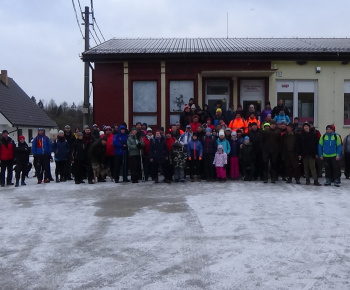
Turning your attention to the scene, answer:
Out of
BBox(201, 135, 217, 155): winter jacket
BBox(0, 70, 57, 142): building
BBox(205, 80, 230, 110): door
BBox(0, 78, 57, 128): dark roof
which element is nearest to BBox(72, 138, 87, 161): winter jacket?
BBox(201, 135, 217, 155): winter jacket

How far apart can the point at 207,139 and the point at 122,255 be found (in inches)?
292

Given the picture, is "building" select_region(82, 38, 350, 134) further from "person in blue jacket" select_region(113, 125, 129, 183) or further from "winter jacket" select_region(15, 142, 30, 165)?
"winter jacket" select_region(15, 142, 30, 165)

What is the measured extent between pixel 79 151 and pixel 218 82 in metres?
6.80

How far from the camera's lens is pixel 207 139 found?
13.2 m

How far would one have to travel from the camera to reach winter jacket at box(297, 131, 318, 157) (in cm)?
1260

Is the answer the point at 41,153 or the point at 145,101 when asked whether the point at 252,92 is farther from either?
the point at 41,153

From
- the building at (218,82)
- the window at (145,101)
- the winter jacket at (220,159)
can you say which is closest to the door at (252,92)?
the building at (218,82)

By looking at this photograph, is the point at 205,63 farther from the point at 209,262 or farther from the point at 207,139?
the point at 209,262

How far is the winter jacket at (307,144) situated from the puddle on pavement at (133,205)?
438cm

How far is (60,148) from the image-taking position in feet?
45.0

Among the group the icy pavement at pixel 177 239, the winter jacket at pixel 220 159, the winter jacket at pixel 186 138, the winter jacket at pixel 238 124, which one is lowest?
the icy pavement at pixel 177 239

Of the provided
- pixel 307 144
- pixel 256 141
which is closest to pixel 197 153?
pixel 256 141

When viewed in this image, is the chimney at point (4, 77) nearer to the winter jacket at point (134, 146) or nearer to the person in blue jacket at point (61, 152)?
the person in blue jacket at point (61, 152)

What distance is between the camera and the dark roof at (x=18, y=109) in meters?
39.8
